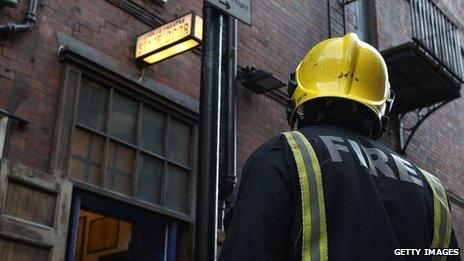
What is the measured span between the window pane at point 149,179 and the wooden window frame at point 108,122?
39 mm

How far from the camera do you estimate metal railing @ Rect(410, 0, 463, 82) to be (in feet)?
30.8

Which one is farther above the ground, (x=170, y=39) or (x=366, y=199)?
(x=170, y=39)

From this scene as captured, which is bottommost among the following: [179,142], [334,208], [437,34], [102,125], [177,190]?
[334,208]

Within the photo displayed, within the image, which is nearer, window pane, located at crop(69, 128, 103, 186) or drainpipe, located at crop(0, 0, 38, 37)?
drainpipe, located at crop(0, 0, 38, 37)

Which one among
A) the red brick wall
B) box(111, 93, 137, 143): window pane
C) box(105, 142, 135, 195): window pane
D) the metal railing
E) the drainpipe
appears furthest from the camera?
the red brick wall

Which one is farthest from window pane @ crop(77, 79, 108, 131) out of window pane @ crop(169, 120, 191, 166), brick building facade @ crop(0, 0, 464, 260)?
window pane @ crop(169, 120, 191, 166)

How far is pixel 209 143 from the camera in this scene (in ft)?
10.3

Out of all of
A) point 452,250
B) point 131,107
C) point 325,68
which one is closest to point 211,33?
point 325,68

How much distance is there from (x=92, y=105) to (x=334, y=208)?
4.11 m

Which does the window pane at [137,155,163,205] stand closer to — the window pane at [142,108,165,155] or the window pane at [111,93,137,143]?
the window pane at [142,108,165,155]

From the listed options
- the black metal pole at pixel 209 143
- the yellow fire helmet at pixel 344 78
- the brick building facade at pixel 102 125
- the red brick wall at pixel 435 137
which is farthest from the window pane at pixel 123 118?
the red brick wall at pixel 435 137

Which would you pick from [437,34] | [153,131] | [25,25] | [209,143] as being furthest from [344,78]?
[437,34]

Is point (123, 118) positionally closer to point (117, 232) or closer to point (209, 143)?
point (117, 232)

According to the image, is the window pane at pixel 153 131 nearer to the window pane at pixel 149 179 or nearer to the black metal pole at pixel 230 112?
the window pane at pixel 149 179
